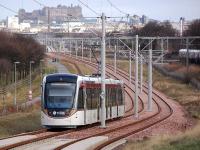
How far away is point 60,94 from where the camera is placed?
3700 centimetres

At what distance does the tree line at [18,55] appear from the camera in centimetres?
12392

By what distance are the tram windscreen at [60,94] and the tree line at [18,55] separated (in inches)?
3270

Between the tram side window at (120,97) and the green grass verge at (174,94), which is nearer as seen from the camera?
the green grass verge at (174,94)

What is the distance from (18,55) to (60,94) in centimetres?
9596

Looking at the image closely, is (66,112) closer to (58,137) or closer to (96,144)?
(58,137)

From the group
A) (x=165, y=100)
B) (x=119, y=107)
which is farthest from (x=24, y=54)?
(x=119, y=107)

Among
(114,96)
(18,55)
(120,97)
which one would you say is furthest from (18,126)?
(18,55)

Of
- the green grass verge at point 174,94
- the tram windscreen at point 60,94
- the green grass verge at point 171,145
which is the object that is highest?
the tram windscreen at point 60,94

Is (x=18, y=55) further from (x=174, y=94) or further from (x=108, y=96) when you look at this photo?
(x=108, y=96)

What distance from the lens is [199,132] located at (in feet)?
100

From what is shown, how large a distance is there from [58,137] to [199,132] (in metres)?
6.58

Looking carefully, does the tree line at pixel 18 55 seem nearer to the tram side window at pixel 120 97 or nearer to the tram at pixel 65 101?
the tram side window at pixel 120 97

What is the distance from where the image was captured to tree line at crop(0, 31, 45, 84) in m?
124

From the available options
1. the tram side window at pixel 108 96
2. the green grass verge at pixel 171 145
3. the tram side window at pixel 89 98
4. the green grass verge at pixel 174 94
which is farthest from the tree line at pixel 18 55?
the green grass verge at pixel 171 145
